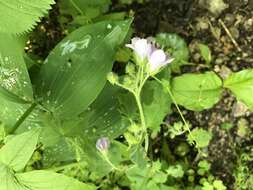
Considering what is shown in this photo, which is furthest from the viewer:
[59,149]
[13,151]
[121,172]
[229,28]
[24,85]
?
[229,28]

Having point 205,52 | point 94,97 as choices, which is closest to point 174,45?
point 205,52

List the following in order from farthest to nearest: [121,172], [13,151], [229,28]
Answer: [229,28] < [121,172] < [13,151]

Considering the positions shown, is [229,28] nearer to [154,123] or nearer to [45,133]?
[154,123]

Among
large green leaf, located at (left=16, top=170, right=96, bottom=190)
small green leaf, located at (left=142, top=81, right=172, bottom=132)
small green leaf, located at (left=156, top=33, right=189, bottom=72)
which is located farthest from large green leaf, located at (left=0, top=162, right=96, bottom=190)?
small green leaf, located at (left=156, top=33, right=189, bottom=72)

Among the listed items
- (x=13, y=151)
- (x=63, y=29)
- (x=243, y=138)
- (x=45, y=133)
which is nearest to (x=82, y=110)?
(x=45, y=133)

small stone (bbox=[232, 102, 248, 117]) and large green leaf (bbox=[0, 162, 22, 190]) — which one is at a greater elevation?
large green leaf (bbox=[0, 162, 22, 190])

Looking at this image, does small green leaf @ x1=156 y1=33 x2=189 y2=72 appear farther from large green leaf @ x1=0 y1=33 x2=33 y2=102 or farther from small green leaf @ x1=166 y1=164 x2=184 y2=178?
large green leaf @ x1=0 y1=33 x2=33 y2=102

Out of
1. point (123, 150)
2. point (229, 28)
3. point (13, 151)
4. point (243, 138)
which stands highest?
point (13, 151)
